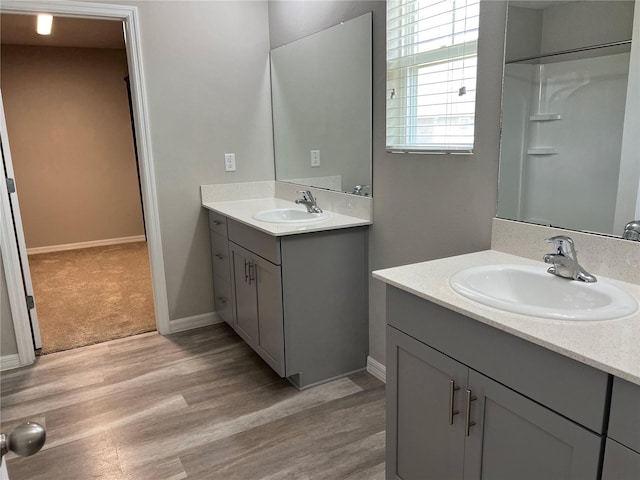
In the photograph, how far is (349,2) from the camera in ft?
8.07

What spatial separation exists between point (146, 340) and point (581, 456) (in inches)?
108

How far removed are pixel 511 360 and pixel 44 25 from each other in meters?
4.63

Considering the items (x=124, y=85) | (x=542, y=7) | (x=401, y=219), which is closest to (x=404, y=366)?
(x=401, y=219)

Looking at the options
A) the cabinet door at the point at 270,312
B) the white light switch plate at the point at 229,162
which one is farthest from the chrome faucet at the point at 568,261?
the white light switch plate at the point at 229,162

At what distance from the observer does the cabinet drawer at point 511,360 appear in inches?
40.0

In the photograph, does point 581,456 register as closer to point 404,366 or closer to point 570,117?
point 404,366

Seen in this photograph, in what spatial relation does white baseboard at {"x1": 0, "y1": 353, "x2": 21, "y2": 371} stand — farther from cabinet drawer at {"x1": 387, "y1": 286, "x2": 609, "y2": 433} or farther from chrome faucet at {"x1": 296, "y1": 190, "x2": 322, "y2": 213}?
cabinet drawer at {"x1": 387, "y1": 286, "x2": 609, "y2": 433}

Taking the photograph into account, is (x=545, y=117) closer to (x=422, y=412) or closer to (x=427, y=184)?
(x=427, y=184)

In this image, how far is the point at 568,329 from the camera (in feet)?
3.62

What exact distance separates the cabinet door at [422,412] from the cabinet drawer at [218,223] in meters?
1.63

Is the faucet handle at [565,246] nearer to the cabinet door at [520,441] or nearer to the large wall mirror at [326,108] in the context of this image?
the cabinet door at [520,441]

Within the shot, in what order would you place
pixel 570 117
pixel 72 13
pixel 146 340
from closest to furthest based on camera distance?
pixel 570 117 < pixel 72 13 < pixel 146 340

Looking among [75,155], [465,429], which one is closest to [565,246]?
[465,429]

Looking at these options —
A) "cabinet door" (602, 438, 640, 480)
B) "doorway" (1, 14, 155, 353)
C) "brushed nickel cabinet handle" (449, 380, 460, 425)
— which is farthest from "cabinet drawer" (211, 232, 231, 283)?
"cabinet door" (602, 438, 640, 480)
